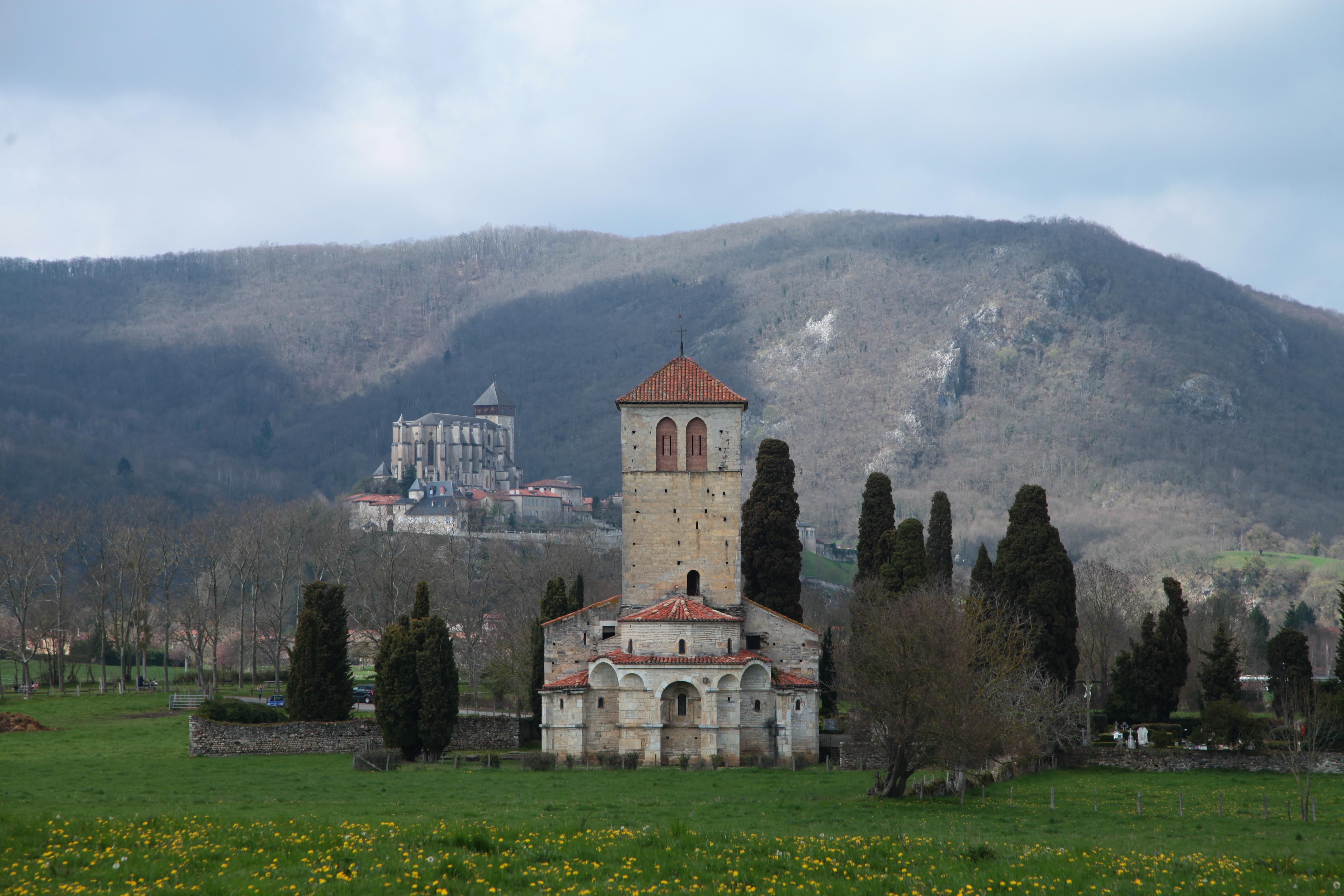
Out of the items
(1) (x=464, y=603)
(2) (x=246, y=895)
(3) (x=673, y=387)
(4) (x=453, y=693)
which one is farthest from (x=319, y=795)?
(1) (x=464, y=603)

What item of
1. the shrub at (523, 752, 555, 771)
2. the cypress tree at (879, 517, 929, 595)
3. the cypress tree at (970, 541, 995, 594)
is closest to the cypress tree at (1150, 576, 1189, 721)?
the cypress tree at (970, 541, 995, 594)

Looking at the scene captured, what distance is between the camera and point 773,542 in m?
54.6

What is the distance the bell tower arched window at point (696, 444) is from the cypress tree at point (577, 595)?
28.5 ft

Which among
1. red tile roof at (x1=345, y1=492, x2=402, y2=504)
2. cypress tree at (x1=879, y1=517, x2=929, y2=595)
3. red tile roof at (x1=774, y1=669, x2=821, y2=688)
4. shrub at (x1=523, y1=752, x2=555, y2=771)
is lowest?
shrub at (x1=523, y1=752, x2=555, y2=771)

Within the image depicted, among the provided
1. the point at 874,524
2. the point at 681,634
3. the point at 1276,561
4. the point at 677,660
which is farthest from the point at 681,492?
the point at 1276,561

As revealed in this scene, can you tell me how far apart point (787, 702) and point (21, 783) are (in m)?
23.9

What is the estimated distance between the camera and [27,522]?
10075 centimetres

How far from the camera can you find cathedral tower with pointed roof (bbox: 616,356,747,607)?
47.3 meters

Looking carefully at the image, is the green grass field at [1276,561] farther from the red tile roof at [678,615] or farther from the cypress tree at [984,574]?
the red tile roof at [678,615]

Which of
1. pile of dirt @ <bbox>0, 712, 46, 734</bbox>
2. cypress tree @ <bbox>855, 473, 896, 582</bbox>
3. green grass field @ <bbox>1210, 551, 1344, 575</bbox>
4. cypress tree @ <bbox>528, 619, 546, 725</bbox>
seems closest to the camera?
pile of dirt @ <bbox>0, 712, 46, 734</bbox>

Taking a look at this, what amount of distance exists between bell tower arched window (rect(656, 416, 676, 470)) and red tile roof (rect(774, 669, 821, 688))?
9.19 m

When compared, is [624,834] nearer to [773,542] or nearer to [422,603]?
[422,603]

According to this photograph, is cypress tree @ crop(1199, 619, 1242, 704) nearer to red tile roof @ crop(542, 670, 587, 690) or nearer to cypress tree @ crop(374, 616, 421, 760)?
red tile roof @ crop(542, 670, 587, 690)

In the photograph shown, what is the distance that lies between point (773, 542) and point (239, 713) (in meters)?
23.5
